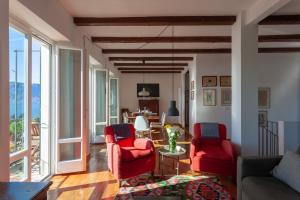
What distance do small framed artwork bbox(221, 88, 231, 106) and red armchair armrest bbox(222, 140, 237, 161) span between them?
10.7ft

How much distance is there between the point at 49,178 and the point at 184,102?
8.42 metres

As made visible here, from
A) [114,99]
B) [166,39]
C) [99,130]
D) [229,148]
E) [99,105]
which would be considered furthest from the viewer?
[114,99]

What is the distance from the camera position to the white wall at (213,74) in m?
7.80

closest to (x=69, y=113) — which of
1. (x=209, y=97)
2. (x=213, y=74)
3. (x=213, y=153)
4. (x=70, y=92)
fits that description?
(x=70, y=92)

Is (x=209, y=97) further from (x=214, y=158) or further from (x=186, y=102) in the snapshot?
(x=186, y=102)

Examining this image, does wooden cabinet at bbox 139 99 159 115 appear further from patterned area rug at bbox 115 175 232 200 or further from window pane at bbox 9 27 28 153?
window pane at bbox 9 27 28 153

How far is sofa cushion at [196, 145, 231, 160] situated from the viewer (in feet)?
13.9

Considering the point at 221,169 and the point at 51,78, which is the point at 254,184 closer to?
the point at 221,169

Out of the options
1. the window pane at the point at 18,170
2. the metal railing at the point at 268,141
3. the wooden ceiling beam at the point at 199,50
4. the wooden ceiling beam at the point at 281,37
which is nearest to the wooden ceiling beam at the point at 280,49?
the wooden ceiling beam at the point at 199,50

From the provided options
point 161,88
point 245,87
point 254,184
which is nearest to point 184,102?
point 161,88

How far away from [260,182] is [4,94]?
2.79m

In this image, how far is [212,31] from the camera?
548 cm

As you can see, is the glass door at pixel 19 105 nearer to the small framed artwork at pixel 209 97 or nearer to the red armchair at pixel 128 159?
the red armchair at pixel 128 159

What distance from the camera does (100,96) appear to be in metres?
8.11
